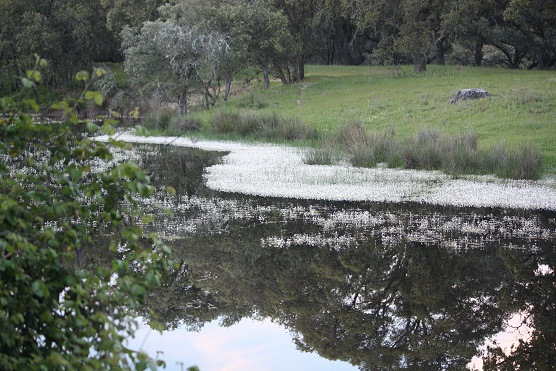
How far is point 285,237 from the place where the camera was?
1000 cm

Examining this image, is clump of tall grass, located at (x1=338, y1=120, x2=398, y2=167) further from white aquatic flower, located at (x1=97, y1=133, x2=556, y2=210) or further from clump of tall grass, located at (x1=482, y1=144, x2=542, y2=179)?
clump of tall grass, located at (x1=482, y1=144, x2=542, y2=179)

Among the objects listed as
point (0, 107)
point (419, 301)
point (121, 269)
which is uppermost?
point (0, 107)

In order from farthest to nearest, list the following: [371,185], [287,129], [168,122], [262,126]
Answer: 1. [168,122]
2. [262,126]
3. [287,129]
4. [371,185]

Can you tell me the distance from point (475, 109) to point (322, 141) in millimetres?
6122

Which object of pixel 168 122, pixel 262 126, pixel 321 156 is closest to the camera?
pixel 321 156

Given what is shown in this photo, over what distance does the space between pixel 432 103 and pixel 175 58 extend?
11965 mm

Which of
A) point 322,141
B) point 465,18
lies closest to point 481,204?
point 322,141

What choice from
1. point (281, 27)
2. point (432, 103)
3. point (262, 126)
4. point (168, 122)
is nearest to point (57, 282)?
point (262, 126)

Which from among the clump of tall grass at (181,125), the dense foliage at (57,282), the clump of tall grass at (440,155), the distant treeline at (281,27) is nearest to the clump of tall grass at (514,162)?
the clump of tall grass at (440,155)

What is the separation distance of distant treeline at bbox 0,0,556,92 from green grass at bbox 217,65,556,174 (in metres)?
1.93

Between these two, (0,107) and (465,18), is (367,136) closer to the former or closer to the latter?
(0,107)

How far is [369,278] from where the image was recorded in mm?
8352

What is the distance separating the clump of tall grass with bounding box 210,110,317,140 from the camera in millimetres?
22438

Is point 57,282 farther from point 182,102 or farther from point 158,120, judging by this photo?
point 182,102
